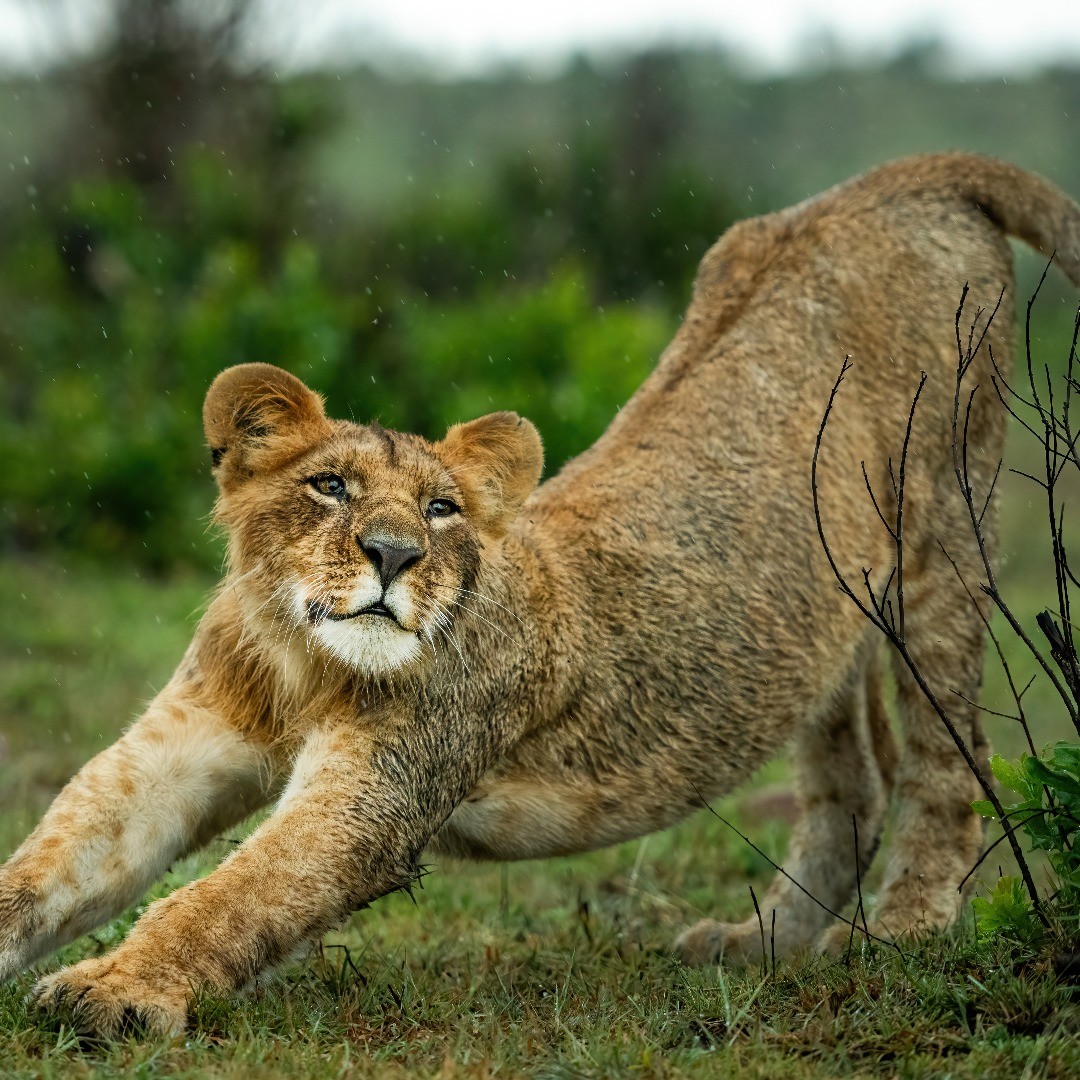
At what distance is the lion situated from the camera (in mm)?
3766

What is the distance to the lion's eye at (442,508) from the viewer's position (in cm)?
401

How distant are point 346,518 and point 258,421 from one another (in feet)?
1.32

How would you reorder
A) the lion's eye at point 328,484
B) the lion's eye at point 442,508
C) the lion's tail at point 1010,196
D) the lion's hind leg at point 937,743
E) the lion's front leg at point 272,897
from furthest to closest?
the lion's tail at point 1010,196 → the lion's hind leg at point 937,743 → the lion's eye at point 442,508 → the lion's eye at point 328,484 → the lion's front leg at point 272,897

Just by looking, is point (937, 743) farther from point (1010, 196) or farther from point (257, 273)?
point (257, 273)

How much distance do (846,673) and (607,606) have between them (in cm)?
101

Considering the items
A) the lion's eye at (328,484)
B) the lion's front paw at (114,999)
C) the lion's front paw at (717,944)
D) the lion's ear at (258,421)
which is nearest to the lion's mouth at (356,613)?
the lion's eye at (328,484)

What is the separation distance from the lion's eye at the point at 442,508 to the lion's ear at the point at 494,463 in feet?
0.23

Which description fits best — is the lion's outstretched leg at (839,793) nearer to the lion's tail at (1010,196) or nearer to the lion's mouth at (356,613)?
the lion's tail at (1010,196)

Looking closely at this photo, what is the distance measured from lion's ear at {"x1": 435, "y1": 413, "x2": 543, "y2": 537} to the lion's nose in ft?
1.52

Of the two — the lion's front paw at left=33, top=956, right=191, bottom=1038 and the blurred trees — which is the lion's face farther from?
the blurred trees

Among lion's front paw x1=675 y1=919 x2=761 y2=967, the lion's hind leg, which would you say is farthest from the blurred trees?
lion's front paw x1=675 y1=919 x2=761 y2=967

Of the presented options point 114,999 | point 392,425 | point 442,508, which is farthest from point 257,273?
point 114,999

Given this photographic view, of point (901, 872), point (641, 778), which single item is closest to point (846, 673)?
point (901, 872)

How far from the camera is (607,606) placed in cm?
458
